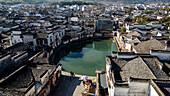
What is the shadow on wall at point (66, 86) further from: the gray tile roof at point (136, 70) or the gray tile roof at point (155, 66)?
the gray tile roof at point (155, 66)

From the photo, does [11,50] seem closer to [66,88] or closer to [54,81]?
[54,81]

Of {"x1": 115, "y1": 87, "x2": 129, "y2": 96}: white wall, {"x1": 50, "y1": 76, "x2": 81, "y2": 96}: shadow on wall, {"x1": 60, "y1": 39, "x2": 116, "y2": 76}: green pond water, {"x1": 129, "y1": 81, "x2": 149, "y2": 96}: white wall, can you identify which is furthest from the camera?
{"x1": 60, "y1": 39, "x2": 116, "y2": 76}: green pond water

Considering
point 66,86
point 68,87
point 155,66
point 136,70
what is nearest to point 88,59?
point 66,86

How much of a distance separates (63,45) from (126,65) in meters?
24.9

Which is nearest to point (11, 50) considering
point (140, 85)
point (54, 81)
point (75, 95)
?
point (54, 81)

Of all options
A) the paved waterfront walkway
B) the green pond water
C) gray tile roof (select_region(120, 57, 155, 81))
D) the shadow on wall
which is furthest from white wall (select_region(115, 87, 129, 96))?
the green pond water

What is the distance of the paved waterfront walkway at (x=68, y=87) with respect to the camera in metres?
17.9

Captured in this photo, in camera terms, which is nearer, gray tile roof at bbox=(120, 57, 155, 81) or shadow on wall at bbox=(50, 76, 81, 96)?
gray tile roof at bbox=(120, 57, 155, 81)

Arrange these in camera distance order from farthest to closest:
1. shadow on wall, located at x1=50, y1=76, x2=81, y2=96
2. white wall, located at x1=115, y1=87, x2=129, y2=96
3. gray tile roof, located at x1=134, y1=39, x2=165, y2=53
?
gray tile roof, located at x1=134, y1=39, x2=165, y2=53 → shadow on wall, located at x1=50, y1=76, x2=81, y2=96 → white wall, located at x1=115, y1=87, x2=129, y2=96

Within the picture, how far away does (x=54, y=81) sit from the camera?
754 inches

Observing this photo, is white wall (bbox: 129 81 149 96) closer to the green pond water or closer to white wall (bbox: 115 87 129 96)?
white wall (bbox: 115 87 129 96)

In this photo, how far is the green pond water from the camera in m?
26.1

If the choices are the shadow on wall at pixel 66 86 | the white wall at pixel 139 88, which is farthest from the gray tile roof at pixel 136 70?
the shadow on wall at pixel 66 86

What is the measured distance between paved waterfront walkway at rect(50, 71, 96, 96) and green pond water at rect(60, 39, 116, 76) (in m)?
3.86
